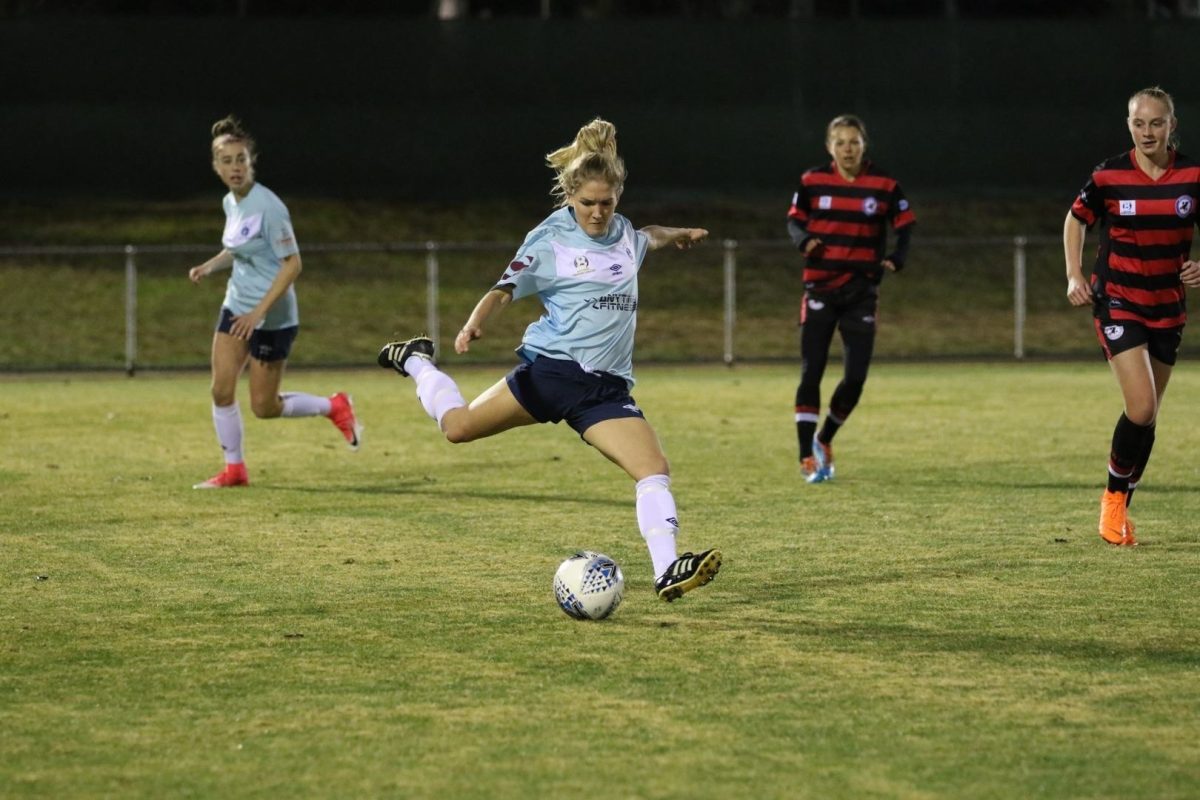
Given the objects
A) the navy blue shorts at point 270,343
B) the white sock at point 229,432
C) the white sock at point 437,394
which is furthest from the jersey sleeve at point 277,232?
the white sock at point 437,394

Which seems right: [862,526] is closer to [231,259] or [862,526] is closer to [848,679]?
[848,679]

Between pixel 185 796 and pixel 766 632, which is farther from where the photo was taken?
pixel 766 632

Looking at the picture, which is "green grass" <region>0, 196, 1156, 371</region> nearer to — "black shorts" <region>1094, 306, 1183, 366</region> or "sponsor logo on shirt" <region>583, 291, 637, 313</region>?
"black shorts" <region>1094, 306, 1183, 366</region>

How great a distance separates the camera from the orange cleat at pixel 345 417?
41.5 ft

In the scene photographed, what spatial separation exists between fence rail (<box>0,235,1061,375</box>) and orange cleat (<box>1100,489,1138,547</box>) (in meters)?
14.3

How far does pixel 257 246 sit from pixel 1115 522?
215 inches

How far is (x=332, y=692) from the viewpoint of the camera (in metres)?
5.68

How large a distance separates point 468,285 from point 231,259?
15.4m

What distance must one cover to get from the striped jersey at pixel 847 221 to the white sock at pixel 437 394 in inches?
167

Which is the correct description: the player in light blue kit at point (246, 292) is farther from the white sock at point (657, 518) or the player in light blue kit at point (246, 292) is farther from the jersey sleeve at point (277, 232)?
the white sock at point (657, 518)

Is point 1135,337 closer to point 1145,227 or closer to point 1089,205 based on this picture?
point 1145,227

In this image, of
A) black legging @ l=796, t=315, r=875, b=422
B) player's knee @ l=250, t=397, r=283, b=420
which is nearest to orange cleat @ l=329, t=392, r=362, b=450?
player's knee @ l=250, t=397, r=283, b=420

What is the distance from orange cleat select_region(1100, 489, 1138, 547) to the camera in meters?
8.66

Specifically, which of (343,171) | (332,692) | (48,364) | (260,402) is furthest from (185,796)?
(343,171)
